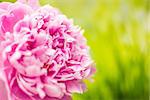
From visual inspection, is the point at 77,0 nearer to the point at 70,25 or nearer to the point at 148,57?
the point at 148,57

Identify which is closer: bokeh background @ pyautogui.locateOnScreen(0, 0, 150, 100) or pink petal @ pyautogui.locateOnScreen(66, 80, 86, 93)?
pink petal @ pyautogui.locateOnScreen(66, 80, 86, 93)

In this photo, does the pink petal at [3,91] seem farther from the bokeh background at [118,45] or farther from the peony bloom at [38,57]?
the bokeh background at [118,45]

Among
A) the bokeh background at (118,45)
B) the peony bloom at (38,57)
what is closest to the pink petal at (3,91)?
the peony bloom at (38,57)

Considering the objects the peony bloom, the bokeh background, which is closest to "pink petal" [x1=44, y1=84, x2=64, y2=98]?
the peony bloom

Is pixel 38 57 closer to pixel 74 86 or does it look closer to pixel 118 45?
pixel 74 86

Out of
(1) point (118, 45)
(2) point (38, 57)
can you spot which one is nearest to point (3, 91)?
(2) point (38, 57)

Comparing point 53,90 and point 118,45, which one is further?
point 118,45

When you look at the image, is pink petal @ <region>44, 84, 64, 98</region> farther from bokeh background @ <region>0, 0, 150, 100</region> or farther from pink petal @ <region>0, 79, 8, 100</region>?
bokeh background @ <region>0, 0, 150, 100</region>
